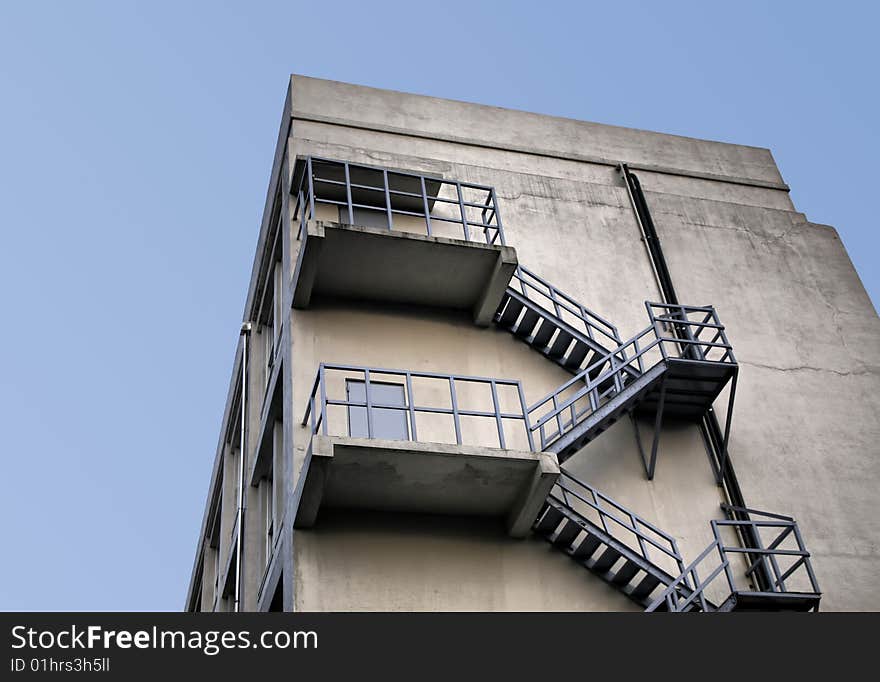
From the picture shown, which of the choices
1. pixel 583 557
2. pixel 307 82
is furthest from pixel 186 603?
pixel 583 557

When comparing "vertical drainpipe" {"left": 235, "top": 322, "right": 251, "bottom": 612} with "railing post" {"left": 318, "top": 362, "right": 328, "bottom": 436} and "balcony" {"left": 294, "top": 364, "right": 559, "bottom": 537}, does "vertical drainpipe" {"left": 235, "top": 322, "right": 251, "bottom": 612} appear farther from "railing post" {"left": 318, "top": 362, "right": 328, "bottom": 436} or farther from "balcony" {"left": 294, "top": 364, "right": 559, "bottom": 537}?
"railing post" {"left": 318, "top": 362, "right": 328, "bottom": 436}

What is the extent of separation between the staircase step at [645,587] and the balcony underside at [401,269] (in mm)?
5861

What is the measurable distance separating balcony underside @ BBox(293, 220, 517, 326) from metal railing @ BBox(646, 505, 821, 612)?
231 inches

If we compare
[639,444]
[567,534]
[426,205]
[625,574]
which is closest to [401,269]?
[426,205]

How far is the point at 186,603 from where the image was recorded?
36.6 metres

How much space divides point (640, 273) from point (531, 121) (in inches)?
212

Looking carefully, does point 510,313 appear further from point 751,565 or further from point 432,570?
point 751,565

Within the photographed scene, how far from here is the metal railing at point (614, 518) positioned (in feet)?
58.3

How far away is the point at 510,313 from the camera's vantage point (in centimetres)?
2072

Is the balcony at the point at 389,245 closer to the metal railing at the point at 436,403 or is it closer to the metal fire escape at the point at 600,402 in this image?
the metal fire escape at the point at 600,402

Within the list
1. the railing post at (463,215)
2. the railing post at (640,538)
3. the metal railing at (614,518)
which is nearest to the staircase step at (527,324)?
the railing post at (463,215)

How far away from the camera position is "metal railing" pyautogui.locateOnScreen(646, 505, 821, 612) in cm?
1644

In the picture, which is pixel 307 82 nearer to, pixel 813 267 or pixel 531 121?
pixel 531 121
